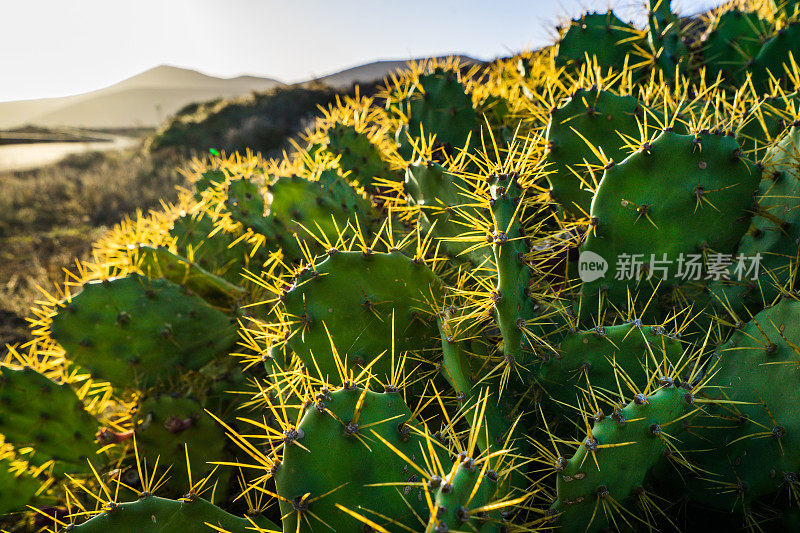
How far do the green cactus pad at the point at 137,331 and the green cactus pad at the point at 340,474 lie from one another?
4.89ft

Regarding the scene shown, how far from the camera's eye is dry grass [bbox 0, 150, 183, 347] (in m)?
5.52

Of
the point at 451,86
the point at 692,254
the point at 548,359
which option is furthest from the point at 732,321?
the point at 451,86

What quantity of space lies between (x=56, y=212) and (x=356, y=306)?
1045cm

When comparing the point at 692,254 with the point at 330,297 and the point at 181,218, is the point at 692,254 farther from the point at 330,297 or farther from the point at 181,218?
the point at 181,218

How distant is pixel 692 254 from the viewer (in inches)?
59.5

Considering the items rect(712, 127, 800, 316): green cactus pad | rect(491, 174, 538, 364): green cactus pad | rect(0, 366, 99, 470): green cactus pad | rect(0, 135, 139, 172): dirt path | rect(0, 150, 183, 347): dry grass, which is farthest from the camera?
rect(0, 135, 139, 172): dirt path

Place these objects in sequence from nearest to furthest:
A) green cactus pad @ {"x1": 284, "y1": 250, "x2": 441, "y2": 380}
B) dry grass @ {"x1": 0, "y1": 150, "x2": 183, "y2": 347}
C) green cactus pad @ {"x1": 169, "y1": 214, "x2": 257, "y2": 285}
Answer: green cactus pad @ {"x1": 284, "y1": 250, "x2": 441, "y2": 380}, green cactus pad @ {"x1": 169, "y1": 214, "x2": 257, "y2": 285}, dry grass @ {"x1": 0, "y1": 150, "x2": 183, "y2": 347}

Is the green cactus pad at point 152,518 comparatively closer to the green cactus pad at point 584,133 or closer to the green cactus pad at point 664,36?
the green cactus pad at point 584,133

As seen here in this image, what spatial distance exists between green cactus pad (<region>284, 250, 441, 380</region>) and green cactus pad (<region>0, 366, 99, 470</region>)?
51.2 inches

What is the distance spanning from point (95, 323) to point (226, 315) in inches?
22.3

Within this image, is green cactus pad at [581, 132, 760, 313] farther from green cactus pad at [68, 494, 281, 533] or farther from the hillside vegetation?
the hillside vegetation

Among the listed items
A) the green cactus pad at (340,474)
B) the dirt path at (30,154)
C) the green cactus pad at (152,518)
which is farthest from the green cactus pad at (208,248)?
the dirt path at (30,154)

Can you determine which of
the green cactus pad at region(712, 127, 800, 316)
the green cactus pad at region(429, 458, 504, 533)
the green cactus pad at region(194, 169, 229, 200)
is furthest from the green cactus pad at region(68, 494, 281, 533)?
the green cactus pad at region(194, 169, 229, 200)

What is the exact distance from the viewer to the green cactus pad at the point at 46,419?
1.92 metres
